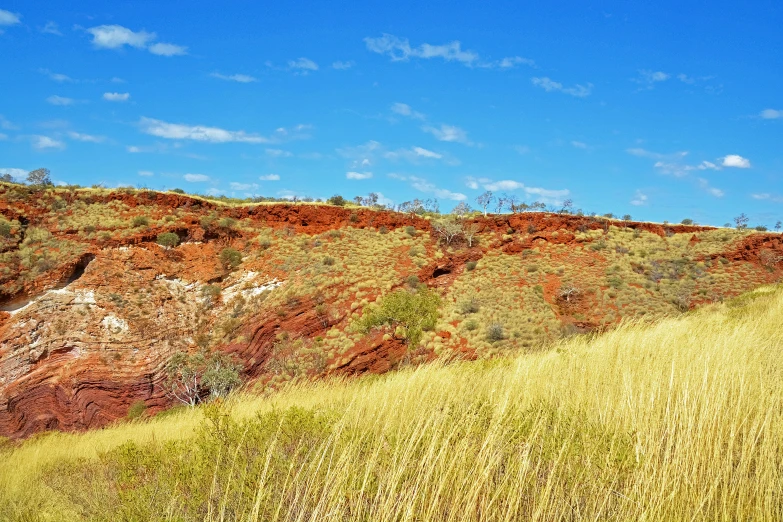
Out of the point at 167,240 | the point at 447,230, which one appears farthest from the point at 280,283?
the point at 447,230

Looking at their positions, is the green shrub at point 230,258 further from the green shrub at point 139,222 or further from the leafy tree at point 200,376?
the leafy tree at point 200,376

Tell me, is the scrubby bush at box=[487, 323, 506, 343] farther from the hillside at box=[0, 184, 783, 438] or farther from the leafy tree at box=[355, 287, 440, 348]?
the leafy tree at box=[355, 287, 440, 348]

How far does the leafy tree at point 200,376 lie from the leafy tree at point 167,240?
30.4ft

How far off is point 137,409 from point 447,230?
21.9 m

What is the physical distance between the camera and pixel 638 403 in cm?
360

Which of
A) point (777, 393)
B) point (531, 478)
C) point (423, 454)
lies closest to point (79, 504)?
point (423, 454)

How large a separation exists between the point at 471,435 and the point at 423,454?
40 centimetres

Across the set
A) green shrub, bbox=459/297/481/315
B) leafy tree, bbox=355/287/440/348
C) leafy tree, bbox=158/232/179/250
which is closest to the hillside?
green shrub, bbox=459/297/481/315

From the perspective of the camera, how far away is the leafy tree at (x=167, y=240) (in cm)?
2972

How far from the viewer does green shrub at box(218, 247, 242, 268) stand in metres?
29.9

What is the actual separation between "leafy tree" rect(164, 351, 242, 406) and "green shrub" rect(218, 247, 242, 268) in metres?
7.77

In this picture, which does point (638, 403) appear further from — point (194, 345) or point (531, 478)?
point (194, 345)

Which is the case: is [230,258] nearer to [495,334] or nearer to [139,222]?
[139,222]

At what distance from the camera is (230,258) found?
30.1 metres
